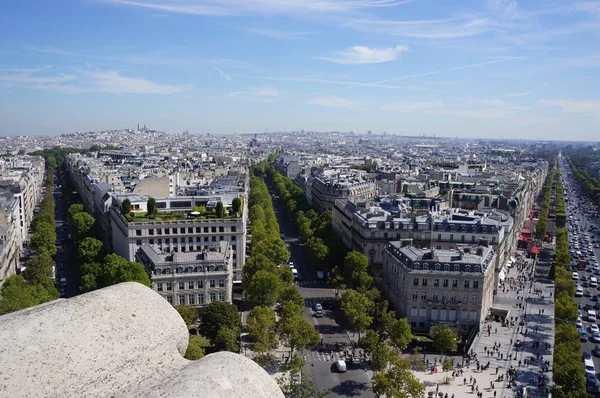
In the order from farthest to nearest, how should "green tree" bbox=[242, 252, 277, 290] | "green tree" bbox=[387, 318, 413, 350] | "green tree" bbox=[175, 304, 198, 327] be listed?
"green tree" bbox=[242, 252, 277, 290] < "green tree" bbox=[175, 304, 198, 327] < "green tree" bbox=[387, 318, 413, 350]

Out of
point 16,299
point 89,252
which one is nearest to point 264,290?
point 16,299

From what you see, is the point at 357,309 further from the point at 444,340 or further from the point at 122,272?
the point at 122,272

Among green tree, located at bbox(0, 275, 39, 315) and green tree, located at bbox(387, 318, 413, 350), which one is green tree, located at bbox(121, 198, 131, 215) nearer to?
green tree, located at bbox(0, 275, 39, 315)

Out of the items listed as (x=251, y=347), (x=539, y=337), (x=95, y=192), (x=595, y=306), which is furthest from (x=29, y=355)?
(x=95, y=192)

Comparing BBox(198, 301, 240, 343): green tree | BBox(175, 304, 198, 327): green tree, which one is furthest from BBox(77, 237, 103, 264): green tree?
BBox(198, 301, 240, 343): green tree

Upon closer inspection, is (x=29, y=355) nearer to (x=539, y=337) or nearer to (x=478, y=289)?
(x=478, y=289)

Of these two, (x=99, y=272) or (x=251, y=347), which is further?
(x=99, y=272)

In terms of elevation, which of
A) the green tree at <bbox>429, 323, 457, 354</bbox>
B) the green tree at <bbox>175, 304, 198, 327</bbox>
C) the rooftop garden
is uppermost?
the rooftop garden
